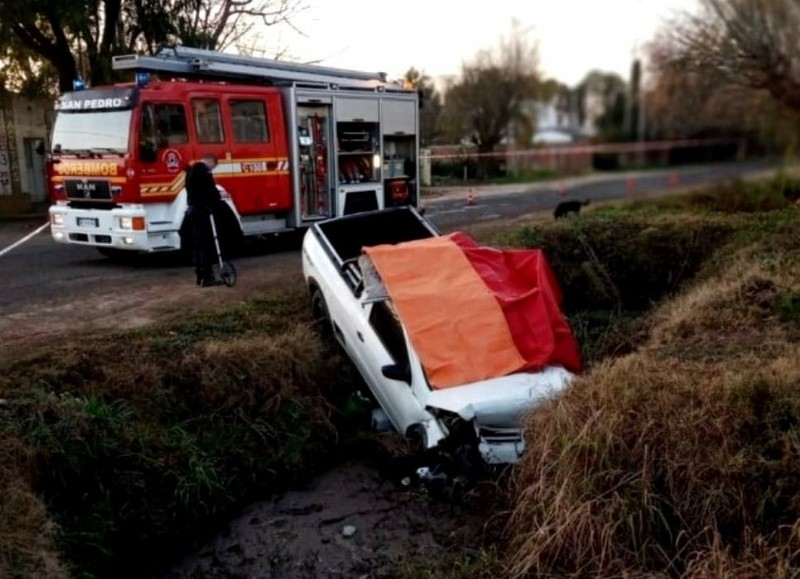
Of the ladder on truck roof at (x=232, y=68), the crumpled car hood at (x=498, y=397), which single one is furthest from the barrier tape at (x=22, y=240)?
the crumpled car hood at (x=498, y=397)

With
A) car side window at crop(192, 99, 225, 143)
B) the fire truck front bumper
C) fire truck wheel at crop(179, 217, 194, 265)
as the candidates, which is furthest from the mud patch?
car side window at crop(192, 99, 225, 143)

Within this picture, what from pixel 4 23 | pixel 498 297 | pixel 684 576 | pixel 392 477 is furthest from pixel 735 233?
pixel 4 23

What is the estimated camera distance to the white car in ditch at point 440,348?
616 cm

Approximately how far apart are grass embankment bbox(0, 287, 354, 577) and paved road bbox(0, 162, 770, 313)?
94.1 inches

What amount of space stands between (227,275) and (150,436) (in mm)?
3816

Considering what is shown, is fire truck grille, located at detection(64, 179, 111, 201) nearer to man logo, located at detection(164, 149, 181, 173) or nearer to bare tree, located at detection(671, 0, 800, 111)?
man logo, located at detection(164, 149, 181, 173)

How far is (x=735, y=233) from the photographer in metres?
11.0

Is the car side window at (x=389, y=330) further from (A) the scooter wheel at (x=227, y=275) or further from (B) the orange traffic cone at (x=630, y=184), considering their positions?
(A) the scooter wheel at (x=227, y=275)

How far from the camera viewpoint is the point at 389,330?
7.04 metres

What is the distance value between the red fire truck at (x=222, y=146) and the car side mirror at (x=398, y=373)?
13.8ft

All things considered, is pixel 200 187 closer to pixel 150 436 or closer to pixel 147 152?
pixel 147 152

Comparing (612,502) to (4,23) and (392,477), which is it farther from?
(4,23)

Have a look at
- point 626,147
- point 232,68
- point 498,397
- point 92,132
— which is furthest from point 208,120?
point 626,147

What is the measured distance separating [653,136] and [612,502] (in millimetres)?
2652
